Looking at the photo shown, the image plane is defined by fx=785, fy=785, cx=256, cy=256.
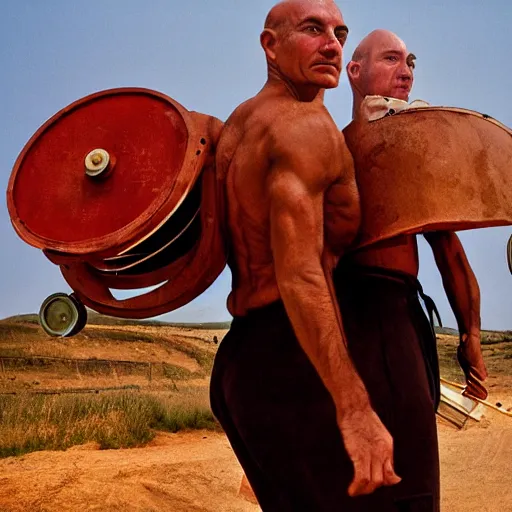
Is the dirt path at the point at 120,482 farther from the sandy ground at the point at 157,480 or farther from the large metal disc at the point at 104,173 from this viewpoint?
the large metal disc at the point at 104,173

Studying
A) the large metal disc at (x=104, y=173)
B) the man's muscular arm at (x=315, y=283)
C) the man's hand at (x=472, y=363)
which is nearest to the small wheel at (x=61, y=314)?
the large metal disc at (x=104, y=173)

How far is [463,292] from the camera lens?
2.92 meters

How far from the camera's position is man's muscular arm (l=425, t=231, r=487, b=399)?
114 inches

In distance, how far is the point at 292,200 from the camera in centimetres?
218

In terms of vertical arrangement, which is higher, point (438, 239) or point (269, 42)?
point (269, 42)

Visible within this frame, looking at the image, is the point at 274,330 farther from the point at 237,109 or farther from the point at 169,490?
the point at 169,490

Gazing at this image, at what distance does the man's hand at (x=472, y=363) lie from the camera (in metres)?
2.91

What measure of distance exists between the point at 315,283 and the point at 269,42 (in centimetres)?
A: 87

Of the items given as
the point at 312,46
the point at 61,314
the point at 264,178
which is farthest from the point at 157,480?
the point at 312,46

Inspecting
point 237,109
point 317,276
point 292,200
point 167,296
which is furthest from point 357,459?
point 237,109

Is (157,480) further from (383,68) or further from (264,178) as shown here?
(264,178)

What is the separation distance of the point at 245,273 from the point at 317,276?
372mm

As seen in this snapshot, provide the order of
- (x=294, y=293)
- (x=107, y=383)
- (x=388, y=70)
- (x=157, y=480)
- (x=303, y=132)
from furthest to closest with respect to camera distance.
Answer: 1. (x=107, y=383)
2. (x=157, y=480)
3. (x=388, y=70)
4. (x=303, y=132)
5. (x=294, y=293)

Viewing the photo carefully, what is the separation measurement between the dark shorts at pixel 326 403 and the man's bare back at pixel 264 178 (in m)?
0.11
